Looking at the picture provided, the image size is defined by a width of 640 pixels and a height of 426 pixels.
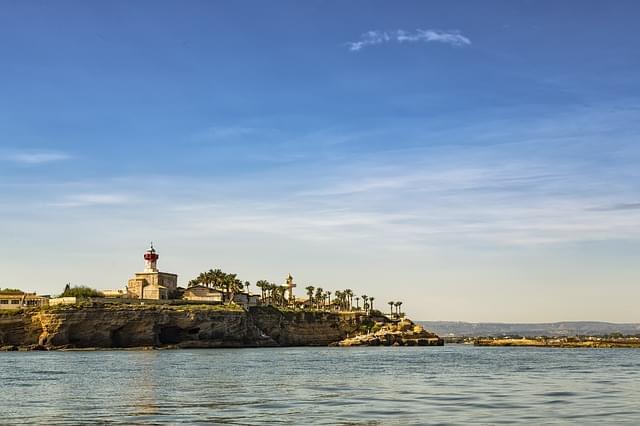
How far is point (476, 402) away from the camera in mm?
36750

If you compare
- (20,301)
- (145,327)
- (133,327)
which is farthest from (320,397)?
(20,301)

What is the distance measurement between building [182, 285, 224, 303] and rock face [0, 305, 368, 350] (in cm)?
958

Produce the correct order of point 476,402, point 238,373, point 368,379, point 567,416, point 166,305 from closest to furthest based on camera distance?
point 567,416 < point 476,402 < point 368,379 < point 238,373 < point 166,305

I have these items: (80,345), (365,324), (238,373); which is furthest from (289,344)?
(238,373)

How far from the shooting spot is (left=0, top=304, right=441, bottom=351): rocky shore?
124 m

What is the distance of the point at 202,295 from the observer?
6142 inches

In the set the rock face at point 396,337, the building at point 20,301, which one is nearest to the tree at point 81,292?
the building at point 20,301

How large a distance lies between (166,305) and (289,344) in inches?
1441

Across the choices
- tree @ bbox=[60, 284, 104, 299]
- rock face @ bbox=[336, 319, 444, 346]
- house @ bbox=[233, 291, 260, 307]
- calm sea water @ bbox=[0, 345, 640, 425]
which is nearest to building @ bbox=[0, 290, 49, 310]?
tree @ bbox=[60, 284, 104, 299]

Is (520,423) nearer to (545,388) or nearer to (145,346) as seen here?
(545,388)

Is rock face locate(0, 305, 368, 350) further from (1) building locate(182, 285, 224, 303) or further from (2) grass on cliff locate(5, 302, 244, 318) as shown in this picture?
(1) building locate(182, 285, 224, 303)

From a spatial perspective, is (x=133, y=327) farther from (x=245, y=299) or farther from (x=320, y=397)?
(x=320, y=397)

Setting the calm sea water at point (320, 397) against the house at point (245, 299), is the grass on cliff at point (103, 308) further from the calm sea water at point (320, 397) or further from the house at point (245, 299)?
the calm sea water at point (320, 397)

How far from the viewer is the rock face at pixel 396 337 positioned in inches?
6604
